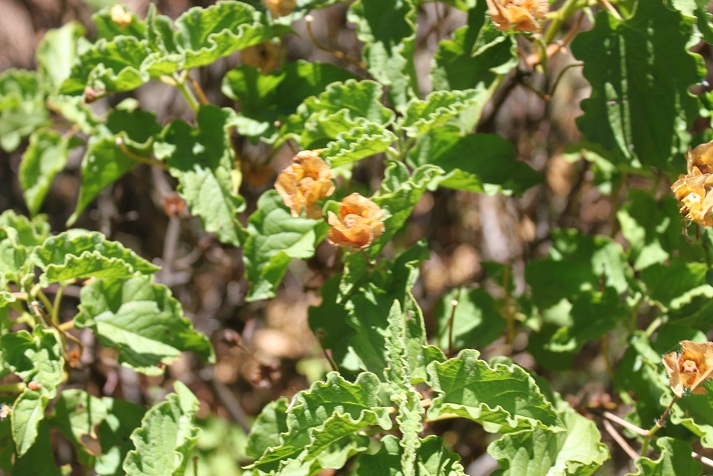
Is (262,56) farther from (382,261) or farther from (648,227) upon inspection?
(648,227)

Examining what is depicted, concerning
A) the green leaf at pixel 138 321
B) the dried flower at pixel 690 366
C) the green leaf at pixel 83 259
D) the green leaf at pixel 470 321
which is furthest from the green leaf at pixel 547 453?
the green leaf at pixel 83 259

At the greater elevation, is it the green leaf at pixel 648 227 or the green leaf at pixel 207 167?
the green leaf at pixel 207 167

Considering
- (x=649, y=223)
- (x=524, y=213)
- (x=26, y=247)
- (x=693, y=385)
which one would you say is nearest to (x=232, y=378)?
(x=524, y=213)

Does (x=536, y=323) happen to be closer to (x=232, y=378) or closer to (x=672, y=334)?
(x=672, y=334)

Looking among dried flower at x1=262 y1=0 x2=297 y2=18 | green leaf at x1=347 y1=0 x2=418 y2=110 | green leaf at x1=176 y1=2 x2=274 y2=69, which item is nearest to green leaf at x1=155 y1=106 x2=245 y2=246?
green leaf at x1=176 y1=2 x2=274 y2=69

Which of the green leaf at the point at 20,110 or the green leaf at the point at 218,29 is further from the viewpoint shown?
the green leaf at the point at 20,110

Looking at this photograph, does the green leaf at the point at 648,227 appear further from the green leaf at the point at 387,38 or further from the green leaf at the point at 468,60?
the green leaf at the point at 387,38

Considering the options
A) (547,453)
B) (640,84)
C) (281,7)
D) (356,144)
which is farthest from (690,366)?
(281,7)

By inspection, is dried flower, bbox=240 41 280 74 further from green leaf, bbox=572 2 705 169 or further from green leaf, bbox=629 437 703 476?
green leaf, bbox=629 437 703 476
